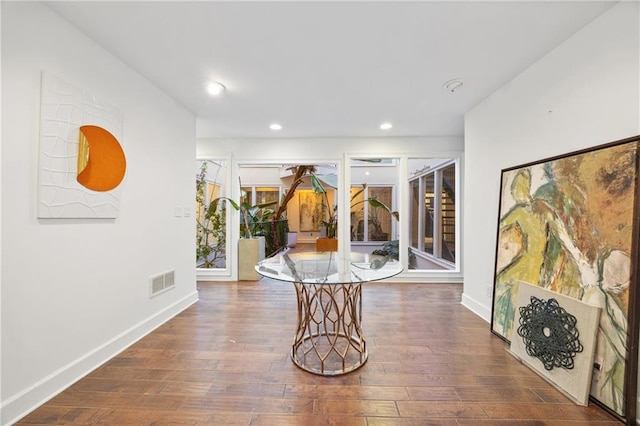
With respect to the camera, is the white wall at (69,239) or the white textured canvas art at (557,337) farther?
the white textured canvas art at (557,337)

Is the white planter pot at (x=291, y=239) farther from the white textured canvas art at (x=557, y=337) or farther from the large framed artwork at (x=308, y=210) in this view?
the white textured canvas art at (x=557, y=337)

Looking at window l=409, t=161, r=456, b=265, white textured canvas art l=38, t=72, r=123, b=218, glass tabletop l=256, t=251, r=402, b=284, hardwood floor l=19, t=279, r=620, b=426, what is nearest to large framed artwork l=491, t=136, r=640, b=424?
hardwood floor l=19, t=279, r=620, b=426

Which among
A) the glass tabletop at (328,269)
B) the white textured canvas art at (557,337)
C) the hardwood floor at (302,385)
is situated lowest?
the hardwood floor at (302,385)

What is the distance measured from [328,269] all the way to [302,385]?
829 millimetres

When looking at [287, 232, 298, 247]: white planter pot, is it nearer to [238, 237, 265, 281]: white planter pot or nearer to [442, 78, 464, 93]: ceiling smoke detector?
[238, 237, 265, 281]: white planter pot

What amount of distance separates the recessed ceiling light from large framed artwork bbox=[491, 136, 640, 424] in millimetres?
2894

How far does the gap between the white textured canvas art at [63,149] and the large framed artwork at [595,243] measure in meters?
3.39

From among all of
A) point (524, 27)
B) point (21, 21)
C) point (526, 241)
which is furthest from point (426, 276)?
point (21, 21)

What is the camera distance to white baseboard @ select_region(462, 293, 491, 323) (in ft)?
8.99

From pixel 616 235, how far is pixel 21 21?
A: 143 inches

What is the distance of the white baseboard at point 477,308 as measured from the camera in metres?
2.74

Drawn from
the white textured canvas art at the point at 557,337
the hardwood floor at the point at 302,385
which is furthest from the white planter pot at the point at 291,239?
the white textured canvas art at the point at 557,337

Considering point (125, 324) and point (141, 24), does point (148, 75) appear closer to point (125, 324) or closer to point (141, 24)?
point (141, 24)

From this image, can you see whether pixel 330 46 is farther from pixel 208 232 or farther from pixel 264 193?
pixel 264 193
